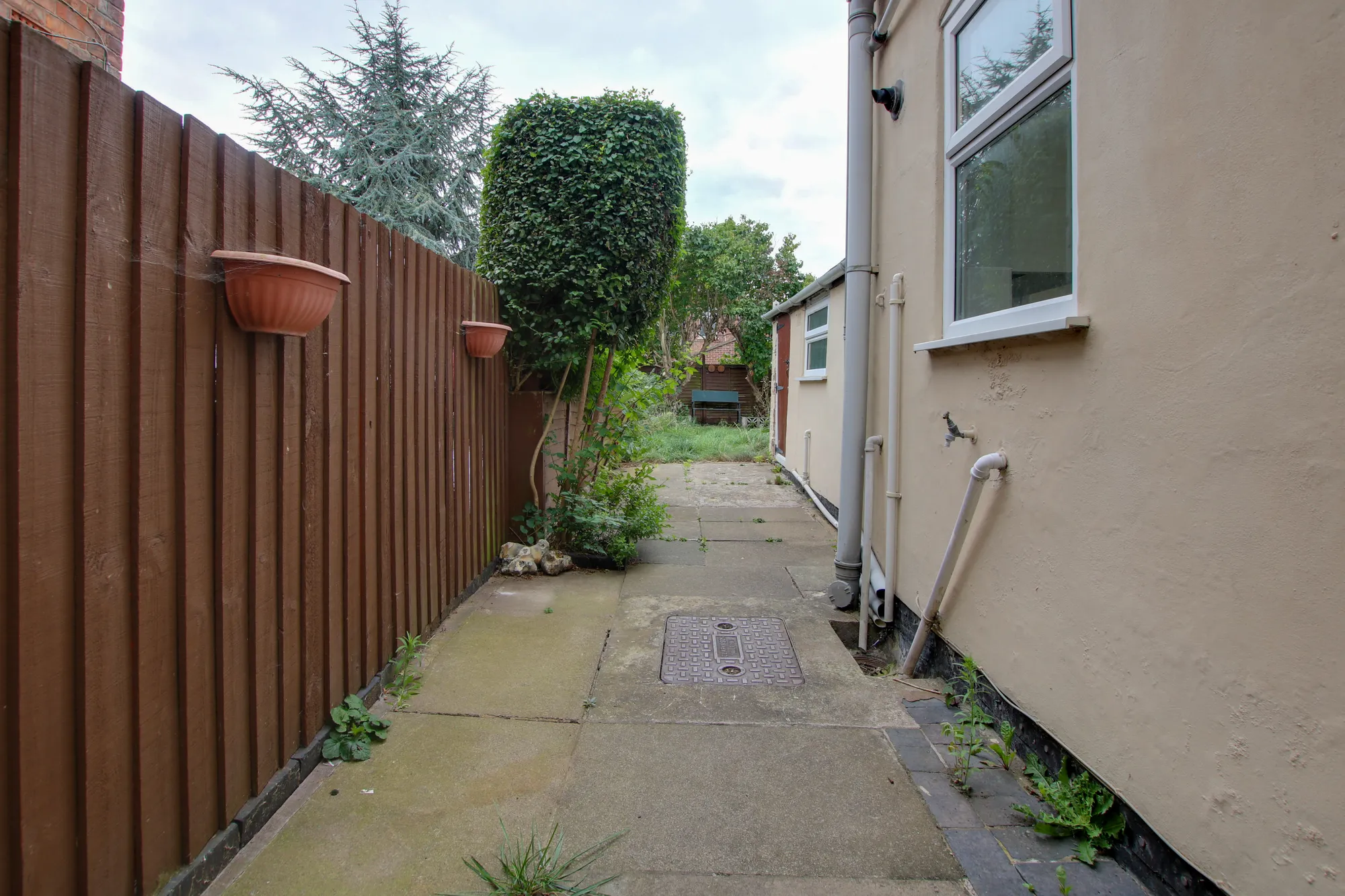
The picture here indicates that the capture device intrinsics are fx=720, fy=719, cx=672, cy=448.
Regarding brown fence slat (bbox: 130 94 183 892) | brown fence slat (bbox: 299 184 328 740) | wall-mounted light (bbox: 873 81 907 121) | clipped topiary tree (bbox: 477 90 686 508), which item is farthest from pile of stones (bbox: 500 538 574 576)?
wall-mounted light (bbox: 873 81 907 121)

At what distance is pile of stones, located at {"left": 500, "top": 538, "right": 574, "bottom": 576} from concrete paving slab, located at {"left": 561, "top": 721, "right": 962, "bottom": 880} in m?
2.25

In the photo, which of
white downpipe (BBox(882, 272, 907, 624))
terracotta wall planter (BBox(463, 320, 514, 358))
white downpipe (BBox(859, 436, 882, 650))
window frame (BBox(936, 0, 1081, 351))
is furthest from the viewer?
terracotta wall planter (BBox(463, 320, 514, 358))

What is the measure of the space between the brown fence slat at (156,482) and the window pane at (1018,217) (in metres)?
2.54

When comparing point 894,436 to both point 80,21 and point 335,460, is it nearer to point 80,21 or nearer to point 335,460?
point 335,460

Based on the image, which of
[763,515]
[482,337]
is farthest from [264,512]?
[763,515]

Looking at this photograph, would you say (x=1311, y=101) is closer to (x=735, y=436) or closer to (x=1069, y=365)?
(x=1069, y=365)

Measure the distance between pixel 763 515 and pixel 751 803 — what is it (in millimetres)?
5262

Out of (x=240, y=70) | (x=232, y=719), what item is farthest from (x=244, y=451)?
(x=240, y=70)

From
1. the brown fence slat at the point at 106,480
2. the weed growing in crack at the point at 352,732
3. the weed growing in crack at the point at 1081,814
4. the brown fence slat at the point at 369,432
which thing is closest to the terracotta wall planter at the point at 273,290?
the brown fence slat at the point at 106,480

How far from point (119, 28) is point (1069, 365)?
4040 millimetres

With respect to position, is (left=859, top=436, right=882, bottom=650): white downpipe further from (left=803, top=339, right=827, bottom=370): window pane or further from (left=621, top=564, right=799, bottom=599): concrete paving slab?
(left=803, top=339, right=827, bottom=370): window pane

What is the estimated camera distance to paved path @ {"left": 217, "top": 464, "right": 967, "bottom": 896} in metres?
1.94

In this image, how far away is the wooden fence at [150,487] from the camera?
1.29 meters

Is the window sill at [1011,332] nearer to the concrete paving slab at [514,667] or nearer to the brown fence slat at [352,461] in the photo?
the concrete paving slab at [514,667]
